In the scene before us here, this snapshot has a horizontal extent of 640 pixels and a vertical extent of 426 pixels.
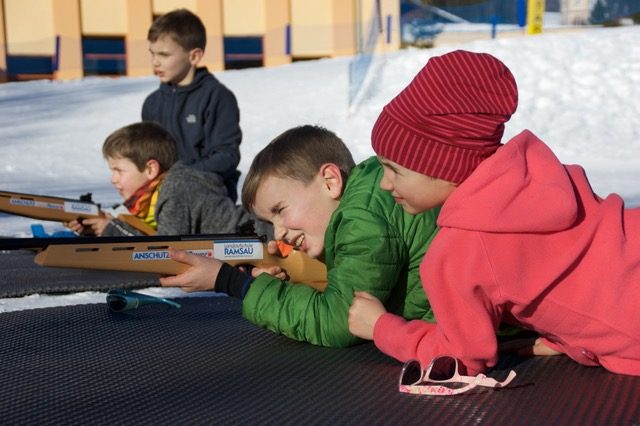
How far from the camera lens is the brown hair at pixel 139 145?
445cm

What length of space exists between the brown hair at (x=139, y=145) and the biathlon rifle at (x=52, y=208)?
0.31 metres

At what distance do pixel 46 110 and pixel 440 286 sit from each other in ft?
45.7

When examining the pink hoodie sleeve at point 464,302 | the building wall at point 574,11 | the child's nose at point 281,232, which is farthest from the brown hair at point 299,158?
the building wall at point 574,11

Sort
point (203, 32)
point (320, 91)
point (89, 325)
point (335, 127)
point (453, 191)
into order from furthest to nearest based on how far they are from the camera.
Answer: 1. point (320, 91)
2. point (335, 127)
3. point (203, 32)
4. point (89, 325)
5. point (453, 191)

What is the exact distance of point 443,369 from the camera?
2.03 m

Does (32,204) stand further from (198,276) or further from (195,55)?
(198,276)

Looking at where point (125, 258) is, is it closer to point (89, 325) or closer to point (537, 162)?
point (89, 325)

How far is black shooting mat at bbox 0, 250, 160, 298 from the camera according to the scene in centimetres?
358

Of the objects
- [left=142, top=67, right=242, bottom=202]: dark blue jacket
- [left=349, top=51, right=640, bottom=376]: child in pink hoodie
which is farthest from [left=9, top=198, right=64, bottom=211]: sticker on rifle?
[left=349, top=51, right=640, bottom=376]: child in pink hoodie

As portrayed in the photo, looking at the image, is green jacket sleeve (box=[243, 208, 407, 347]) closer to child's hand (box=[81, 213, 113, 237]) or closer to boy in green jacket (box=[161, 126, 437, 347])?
boy in green jacket (box=[161, 126, 437, 347])

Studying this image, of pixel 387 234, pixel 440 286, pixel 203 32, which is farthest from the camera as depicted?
pixel 203 32

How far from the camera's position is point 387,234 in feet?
7.57

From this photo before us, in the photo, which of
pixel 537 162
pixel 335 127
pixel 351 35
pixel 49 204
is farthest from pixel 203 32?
pixel 351 35

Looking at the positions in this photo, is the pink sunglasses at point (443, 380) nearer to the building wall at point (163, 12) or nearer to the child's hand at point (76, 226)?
the child's hand at point (76, 226)
